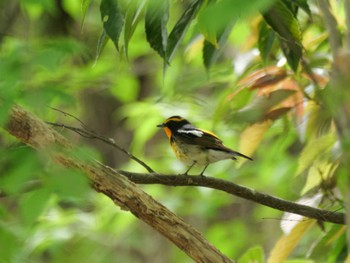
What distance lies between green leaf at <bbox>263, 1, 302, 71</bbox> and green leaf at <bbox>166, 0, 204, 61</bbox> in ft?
0.93

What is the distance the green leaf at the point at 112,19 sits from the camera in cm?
253

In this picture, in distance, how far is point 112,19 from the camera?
255 cm

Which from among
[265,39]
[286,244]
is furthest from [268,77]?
[286,244]

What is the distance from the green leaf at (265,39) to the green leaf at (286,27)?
0.21 meters

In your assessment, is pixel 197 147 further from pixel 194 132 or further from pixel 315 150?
pixel 315 150

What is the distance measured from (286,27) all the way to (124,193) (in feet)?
2.97

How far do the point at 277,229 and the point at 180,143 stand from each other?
267 centimetres

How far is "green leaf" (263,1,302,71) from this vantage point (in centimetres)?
261

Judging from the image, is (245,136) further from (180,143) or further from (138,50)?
(138,50)

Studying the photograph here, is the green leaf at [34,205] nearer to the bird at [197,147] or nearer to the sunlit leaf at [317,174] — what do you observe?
the sunlit leaf at [317,174]

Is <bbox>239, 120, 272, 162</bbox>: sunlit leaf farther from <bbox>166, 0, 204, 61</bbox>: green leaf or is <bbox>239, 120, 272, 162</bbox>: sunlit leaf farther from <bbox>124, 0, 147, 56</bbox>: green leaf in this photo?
<bbox>124, 0, 147, 56</bbox>: green leaf

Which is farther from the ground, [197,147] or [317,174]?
[197,147]

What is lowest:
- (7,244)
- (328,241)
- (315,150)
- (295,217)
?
(7,244)

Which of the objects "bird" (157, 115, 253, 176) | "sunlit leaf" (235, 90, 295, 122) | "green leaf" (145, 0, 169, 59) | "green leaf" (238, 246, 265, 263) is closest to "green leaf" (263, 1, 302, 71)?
"green leaf" (145, 0, 169, 59)
